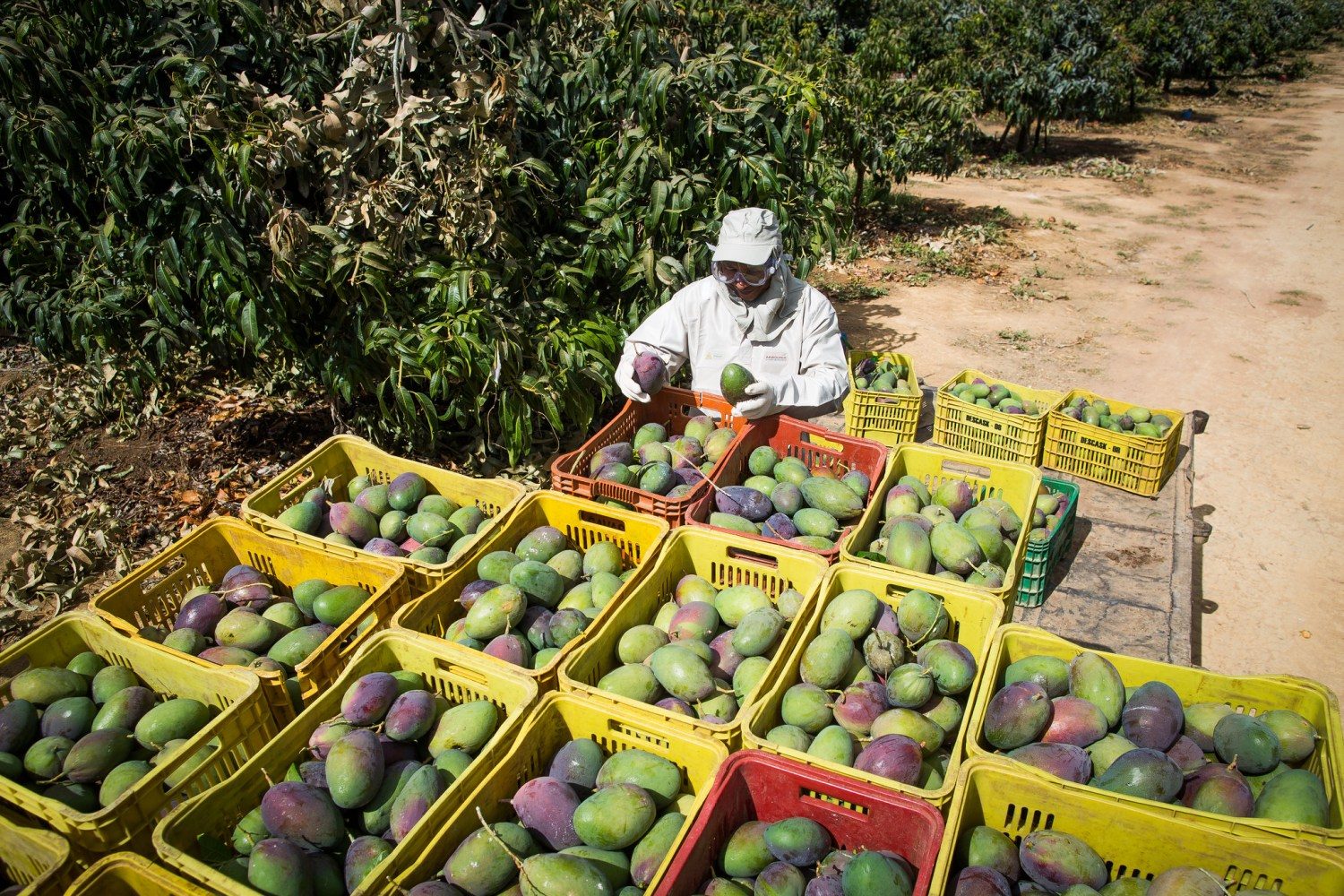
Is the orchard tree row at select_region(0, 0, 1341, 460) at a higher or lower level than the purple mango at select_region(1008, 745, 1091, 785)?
higher

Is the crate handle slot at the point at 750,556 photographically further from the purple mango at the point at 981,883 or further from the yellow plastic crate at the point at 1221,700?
the purple mango at the point at 981,883

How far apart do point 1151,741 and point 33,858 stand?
2.88m

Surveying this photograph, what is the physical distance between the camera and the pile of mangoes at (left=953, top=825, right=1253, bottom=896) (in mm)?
1838

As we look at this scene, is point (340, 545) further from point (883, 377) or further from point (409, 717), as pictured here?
point (883, 377)

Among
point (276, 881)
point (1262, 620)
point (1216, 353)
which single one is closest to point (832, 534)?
point (276, 881)

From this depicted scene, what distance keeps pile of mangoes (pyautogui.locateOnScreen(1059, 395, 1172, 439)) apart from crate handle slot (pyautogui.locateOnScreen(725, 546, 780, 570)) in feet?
7.26

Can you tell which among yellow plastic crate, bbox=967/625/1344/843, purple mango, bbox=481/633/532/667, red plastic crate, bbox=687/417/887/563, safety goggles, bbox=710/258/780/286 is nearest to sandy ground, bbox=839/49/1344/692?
yellow plastic crate, bbox=967/625/1344/843

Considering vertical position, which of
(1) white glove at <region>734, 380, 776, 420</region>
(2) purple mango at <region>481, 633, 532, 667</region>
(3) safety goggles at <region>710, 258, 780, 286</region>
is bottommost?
(2) purple mango at <region>481, 633, 532, 667</region>

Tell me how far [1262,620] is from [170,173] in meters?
6.04

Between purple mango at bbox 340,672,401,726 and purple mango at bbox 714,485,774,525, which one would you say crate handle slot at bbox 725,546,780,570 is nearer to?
purple mango at bbox 714,485,774,525

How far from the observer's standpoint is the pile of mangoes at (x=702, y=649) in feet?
8.00

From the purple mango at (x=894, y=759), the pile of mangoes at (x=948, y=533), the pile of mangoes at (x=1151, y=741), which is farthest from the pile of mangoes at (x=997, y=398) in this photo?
the purple mango at (x=894, y=759)

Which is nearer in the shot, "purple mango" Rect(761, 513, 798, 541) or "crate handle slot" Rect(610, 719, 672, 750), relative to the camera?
"crate handle slot" Rect(610, 719, 672, 750)

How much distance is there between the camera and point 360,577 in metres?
3.01
